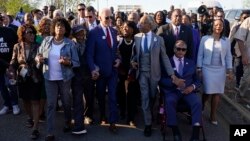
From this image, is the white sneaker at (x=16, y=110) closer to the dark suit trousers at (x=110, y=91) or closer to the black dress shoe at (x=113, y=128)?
the dark suit trousers at (x=110, y=91)

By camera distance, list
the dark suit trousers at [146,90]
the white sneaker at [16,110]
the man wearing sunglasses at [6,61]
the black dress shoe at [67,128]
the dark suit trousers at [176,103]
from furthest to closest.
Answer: the white sneaker at [16,110], the man wearing sunglasses at [6,61], the black dress shoe at [67,128], the dark suit trousers at [146,90], the dark suit trousers at [176,103]

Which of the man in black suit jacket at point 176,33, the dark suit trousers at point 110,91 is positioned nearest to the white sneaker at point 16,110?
the dark suit trousers at point 110,91

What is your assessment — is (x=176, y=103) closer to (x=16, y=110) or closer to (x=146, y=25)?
(x=146, y=25)

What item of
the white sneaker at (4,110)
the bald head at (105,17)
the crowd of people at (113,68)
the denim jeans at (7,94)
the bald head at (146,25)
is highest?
the bald head at (105,17)

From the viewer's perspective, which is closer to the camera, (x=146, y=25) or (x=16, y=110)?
(x=146, y=25)

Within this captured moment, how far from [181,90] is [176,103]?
24 centimetres

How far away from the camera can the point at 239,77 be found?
943cm

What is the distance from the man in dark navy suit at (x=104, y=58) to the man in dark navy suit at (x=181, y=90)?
853 millimetres

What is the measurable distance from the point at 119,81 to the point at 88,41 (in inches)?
47.6

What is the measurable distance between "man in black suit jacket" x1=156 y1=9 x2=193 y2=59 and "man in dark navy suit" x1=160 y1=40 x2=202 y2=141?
380 mm

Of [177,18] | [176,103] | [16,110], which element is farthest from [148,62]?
[16,110]

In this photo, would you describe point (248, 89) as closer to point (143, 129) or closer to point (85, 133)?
point (143, 129)

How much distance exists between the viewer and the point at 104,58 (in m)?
6.26

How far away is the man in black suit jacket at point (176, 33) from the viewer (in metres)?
6.75
